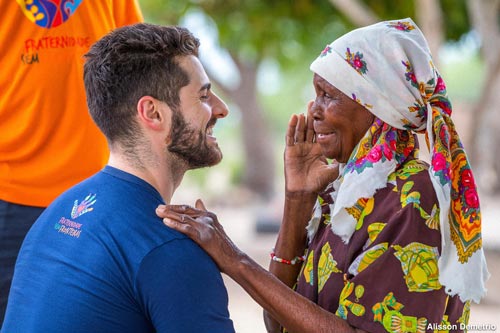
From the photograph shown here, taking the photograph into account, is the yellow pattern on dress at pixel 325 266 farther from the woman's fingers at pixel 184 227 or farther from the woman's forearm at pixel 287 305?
the woman's fingers at pixel 184 227

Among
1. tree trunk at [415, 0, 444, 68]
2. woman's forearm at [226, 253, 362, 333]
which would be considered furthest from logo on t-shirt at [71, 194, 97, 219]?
tree trunk at [415, 0, 444, 68]

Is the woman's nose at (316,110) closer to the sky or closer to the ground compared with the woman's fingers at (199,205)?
closer to the sky

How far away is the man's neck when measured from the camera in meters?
2.15

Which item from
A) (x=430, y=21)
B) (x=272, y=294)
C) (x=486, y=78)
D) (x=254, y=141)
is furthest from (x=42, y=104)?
(x=254, y=141)

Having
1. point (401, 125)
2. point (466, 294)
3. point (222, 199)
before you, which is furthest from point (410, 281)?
point (222, 199)

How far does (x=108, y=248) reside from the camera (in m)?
1.95

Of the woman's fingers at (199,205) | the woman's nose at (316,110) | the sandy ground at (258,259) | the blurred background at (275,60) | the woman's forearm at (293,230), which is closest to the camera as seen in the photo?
the woman's fingers at (199,205)

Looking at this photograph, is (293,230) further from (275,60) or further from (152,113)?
(275,60)

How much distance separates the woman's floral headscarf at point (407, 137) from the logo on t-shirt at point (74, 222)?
729 mm

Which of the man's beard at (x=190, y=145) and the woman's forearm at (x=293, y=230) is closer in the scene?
the man's beard at (x=190, y=145)

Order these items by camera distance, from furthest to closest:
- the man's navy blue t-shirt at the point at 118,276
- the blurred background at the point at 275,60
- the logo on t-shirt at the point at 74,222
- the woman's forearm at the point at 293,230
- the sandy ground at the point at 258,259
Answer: the blurred background at the point at 275,60
the sandy ground at the point at 258,259
the woman's forearm at the point at 293,230
the logo on t-shirt at the point at 74,222
the man's navy blue t-shirt at the point at 118,276

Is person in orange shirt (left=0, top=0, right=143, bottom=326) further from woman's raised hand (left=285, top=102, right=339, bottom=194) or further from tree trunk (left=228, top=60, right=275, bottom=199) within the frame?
tree trunk (left=228, top=60, right=275, bottom=199)

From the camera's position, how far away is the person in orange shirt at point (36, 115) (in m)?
2.84

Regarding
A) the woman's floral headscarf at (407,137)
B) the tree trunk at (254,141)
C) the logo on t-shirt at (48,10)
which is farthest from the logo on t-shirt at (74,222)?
the tree trunk at (254,141)
